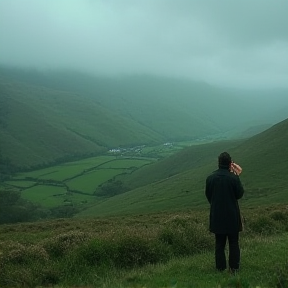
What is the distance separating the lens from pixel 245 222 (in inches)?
826

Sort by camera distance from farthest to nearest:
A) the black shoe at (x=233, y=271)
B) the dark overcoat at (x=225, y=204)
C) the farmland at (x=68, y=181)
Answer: the farmland at (x=68, y=181) < the dark overcoat at (x=225, y=204) < the black shoe at (x=233, y=271)

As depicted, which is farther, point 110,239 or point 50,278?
point 110,239

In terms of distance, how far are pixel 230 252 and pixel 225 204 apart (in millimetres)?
1364

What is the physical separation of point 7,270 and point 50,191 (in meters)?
131

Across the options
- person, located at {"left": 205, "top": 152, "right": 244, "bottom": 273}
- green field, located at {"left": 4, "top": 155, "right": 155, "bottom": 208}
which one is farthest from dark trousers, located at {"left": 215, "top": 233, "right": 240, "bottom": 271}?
green field, located at {"left": 4, "top": 155, "right": 155, "bottom": 208}

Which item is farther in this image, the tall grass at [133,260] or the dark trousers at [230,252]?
the dark trousers at [230,252]

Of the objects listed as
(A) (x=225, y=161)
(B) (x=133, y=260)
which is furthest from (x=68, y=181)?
(A) (x=225, y=161)

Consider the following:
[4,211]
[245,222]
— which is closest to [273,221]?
[245,222]

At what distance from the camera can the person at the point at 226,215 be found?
12.1m

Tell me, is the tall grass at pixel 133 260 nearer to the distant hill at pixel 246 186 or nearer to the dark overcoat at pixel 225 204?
the dark overcoat at pixel 225 204

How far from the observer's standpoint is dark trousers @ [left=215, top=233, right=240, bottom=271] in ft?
39.9

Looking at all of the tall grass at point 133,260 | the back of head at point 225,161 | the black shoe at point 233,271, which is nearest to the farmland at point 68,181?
the tall grass at point 133,260

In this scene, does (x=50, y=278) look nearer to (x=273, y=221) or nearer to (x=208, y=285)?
(x=208, y=285)

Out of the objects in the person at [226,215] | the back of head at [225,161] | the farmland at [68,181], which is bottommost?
the farmland at [68,181]
